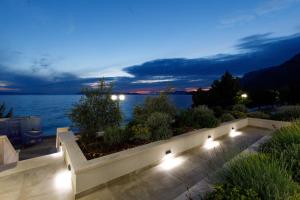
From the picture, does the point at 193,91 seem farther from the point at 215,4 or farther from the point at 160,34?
the point at 215,4

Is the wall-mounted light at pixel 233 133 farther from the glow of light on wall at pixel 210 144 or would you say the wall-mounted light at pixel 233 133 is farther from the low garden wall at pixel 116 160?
the low garden wall at pixel 116 160

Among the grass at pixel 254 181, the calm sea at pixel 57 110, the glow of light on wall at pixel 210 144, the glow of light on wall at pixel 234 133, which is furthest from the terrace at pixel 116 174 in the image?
the glow of light on wall at pixel 234 133

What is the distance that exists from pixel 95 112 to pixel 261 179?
3.71 metres

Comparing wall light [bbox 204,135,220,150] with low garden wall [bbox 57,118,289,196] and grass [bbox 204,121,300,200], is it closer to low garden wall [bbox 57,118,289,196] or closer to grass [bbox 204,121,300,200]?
low garden wall [bbox 57,118,289,196]

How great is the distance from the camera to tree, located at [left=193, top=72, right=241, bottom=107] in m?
16.0

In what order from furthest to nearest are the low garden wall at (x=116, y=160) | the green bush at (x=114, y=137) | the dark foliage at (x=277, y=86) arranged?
the dark foliage at (x=277, y=86), the green bush at (x=114, y=137), the low garden wall at (x=116, y=160)

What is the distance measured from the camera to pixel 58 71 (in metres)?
29.9

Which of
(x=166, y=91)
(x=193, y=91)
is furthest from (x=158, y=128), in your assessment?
(x=193, y=91)

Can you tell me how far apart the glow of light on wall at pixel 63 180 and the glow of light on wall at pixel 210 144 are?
3.54 m

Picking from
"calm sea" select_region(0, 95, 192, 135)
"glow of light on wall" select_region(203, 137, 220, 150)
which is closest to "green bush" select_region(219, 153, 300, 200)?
"glow of light on wall" select_region(203, 137, 220, 150)

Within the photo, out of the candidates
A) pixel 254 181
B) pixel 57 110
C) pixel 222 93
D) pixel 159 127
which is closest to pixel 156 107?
pixel 159 127

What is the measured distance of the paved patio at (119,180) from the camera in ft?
8.20

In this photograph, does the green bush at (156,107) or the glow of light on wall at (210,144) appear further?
the green bush at (156,107)

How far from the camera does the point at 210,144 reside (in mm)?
4840
